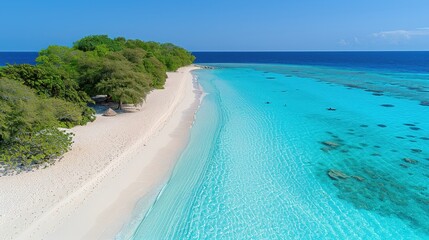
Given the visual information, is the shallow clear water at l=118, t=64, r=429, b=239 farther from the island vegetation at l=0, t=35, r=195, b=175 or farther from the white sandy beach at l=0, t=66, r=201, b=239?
the island vegetation at l=0, t=35, r=195, b=175

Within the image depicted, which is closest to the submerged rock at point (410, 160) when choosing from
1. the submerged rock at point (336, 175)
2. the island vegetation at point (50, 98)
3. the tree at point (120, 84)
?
the submerged rock at point (336, 175)

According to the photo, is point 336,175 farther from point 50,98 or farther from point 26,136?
point 50,98

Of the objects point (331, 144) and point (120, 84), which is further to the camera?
point (120, 84)

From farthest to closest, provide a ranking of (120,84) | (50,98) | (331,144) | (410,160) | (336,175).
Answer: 1. (120,84)
2. (331,144)
3. (50,98)
4. (410,160)
5. (336,175)

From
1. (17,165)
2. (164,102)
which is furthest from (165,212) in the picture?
(164,102)

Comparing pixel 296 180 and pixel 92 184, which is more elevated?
pixel 92 184

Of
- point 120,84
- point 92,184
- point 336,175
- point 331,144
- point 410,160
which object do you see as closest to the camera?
point 92,184

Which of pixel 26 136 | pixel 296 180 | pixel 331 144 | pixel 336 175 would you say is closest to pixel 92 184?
pixel 26 136

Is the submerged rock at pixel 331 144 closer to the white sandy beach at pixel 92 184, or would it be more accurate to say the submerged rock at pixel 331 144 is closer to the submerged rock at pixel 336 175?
the submerged rock at pixel 336 175
